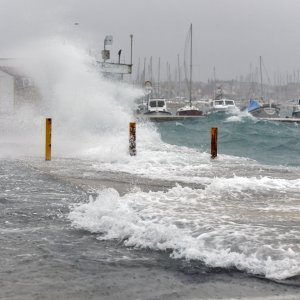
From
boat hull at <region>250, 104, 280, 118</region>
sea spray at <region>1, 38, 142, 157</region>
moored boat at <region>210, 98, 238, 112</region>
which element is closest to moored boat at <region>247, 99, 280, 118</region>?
boat hull at <region>250, 104, 280, 118</region>

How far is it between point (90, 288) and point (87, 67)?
18325mm

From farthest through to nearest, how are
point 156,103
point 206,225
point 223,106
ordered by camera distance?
point 223,106 → point 156,103 → point 206,225

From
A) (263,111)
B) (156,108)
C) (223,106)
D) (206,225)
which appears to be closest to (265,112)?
(263,111)

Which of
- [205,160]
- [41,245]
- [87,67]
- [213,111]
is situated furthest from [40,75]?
[213,111]

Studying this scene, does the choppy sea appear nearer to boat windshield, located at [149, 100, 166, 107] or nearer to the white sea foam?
the white sea foam

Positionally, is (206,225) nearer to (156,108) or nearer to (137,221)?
(137,221)

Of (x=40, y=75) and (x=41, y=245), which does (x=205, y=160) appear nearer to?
(x=41, y=245)

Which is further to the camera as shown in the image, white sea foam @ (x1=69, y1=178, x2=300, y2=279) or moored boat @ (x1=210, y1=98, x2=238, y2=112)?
moored boat @ (x1=210, y1=98, x2=238, y2=112)

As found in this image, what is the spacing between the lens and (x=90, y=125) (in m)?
19.5

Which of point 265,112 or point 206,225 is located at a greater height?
point 265,112

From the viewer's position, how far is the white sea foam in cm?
471

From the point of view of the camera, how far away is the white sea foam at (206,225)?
15.4 feet

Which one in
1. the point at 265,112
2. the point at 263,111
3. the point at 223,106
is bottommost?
the point at 265,112

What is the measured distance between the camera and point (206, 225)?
5809 mm
